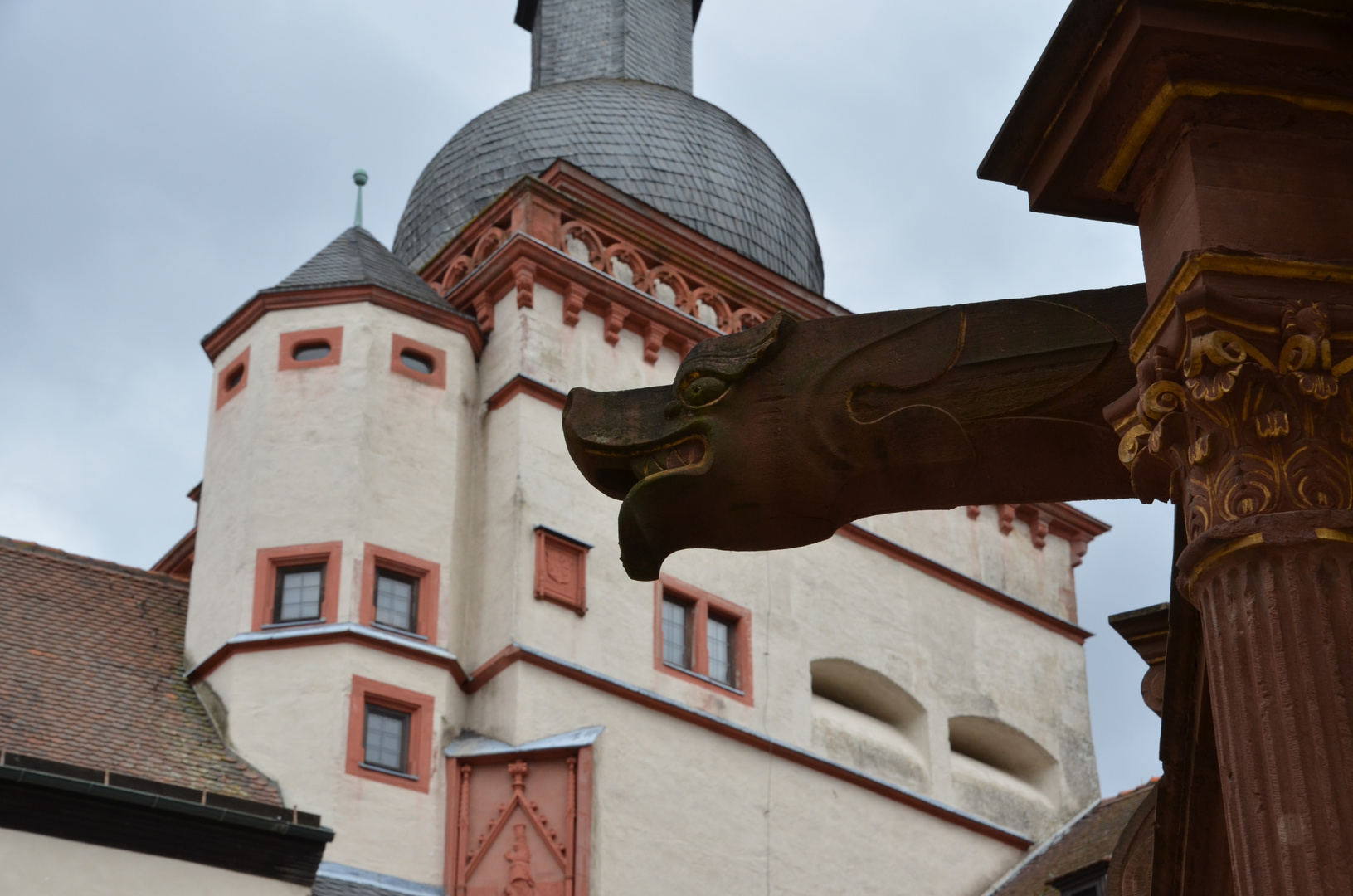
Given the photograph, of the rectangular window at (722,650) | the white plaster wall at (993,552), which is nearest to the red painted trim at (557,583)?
the rectangular window at (722,650)

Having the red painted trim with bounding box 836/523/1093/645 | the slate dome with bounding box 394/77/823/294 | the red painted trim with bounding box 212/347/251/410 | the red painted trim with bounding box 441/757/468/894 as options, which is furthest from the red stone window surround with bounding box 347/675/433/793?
the slate dome with bounding box 394/77/823/294

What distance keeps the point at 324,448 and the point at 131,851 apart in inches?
198

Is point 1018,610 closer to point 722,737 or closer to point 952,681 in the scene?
point 952,681

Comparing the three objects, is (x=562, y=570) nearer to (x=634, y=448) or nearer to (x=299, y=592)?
(x=299, y=592)

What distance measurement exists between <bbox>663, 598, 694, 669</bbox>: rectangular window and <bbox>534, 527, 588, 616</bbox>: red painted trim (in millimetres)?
1130

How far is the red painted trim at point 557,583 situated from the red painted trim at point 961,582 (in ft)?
11.1

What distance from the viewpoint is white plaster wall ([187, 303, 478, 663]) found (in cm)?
2025

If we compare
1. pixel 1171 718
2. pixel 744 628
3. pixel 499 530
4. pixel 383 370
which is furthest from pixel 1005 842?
pixel 1171 718

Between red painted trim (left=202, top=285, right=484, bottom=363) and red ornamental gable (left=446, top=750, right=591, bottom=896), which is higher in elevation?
red painted trim (left=202, top=285, right=484, bottom=363)

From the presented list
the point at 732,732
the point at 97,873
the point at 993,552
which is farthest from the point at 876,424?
the point at 993,552

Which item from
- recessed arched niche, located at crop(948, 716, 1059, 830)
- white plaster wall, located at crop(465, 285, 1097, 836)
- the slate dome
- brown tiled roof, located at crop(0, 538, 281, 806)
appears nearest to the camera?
brown tiled roof, located at crop(0, 538, 281, 806)

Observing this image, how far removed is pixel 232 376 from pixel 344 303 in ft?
4.84

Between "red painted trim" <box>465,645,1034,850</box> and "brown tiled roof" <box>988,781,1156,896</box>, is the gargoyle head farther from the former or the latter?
"brown tiled roof" <box>988,781,1156,896</box>

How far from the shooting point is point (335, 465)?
20.6m
